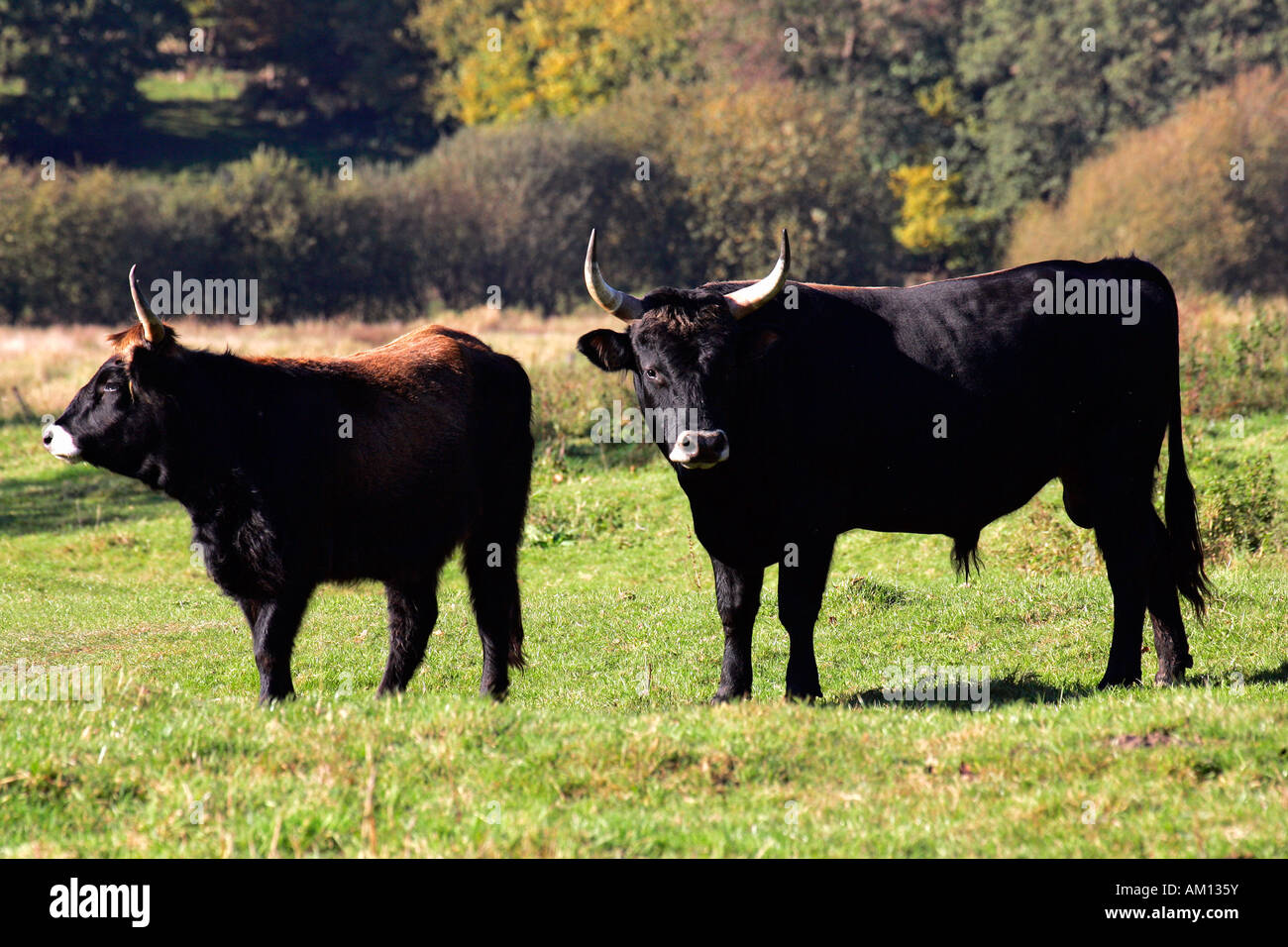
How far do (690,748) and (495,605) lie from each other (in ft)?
10.5

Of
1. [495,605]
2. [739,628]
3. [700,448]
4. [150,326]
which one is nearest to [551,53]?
[495,605]

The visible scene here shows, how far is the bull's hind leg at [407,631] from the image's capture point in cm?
899

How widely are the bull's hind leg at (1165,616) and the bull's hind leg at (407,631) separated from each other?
463cm

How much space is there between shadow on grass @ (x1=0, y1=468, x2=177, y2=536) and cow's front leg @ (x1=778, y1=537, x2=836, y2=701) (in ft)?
49.0

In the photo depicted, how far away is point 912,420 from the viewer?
868 cm

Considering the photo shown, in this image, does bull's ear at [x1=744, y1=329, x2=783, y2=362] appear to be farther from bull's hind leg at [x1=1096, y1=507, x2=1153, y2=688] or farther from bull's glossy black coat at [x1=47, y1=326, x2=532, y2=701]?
bull's hind leg at [x1=1096, y1=507, x2=1153, y2=688]

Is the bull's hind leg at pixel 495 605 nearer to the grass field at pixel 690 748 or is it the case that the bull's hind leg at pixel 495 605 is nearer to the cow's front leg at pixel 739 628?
the grass field at pixel 690 748

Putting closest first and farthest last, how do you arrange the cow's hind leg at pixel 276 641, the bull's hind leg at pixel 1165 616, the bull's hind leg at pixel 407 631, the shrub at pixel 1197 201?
the cow's hind leg at pixel 276 641, the bull's hind leg at pixel 407 631, the bull's hind leg at pixel 1165 616, the shrub at pixel 1197 201

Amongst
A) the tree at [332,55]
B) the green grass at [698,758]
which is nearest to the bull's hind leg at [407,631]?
the green grass at [698,758]

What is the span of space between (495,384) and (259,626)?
2.41 m

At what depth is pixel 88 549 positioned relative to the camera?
1934cm

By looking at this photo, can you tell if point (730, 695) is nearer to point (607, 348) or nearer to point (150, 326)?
point (607, 348)
